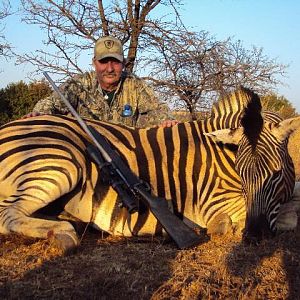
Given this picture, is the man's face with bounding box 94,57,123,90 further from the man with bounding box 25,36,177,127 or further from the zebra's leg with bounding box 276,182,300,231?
the zebra's leg with bounding box 276,182,300,231

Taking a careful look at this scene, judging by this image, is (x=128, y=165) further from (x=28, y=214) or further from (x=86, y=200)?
(x=28, y=214)

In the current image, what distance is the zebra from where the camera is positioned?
3163mm

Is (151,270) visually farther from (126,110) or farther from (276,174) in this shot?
(126,110)

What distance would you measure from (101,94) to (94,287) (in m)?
3.41

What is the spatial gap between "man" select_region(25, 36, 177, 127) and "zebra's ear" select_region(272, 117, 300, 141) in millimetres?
2157

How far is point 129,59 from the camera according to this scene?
850cm

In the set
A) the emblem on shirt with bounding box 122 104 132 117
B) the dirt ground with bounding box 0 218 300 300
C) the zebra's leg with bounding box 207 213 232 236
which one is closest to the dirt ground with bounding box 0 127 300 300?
the dirt ground with bounding box 0 218 300 300

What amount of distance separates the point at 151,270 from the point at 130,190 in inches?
34.2

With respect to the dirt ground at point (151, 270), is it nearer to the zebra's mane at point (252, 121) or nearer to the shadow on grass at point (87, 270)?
the shadow on grass at point (87, 270)

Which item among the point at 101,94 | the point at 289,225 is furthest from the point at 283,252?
the point at 101,94

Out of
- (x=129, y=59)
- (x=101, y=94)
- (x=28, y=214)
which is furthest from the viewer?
(x=129, y=59)

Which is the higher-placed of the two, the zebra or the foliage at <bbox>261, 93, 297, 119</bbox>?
the foliage at <bbox>261, 93, 297, 119</bbox>

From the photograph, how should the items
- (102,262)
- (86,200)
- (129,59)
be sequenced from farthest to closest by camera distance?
(129,59) < (86,200) < (102,262)

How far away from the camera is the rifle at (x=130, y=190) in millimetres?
3059
